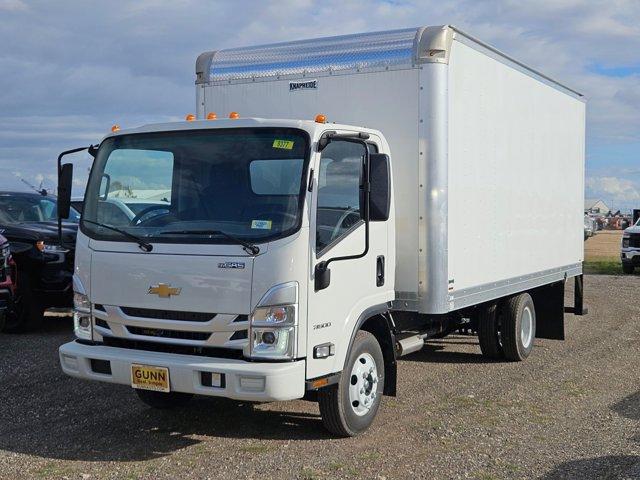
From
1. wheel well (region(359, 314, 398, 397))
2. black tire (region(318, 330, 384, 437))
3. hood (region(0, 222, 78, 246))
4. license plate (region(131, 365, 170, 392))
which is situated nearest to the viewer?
license plate (region(131, 365, 170, 392))

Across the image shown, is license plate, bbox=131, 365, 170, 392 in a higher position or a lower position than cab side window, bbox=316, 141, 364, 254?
lower

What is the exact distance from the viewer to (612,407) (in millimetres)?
7449

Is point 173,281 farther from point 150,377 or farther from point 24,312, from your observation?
point 24,312

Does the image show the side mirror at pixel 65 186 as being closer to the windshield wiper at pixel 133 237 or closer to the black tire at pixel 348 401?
the windshield wiper at pixel 133 237

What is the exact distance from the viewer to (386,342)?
672cm

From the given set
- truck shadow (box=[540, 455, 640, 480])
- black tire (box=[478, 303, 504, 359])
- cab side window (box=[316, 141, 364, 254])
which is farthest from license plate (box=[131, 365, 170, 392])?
black tire (box=[478, 303, 504, 359])

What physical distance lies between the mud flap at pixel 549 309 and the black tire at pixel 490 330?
1.48 m

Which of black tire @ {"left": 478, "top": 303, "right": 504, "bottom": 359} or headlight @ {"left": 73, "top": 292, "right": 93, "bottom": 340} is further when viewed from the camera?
black tire @ {"left": 478, "top": 303, "right": 504, "bottom": 359}

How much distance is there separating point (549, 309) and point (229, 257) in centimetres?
642

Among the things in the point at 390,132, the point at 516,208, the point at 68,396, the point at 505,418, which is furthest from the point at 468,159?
the point at 68,396

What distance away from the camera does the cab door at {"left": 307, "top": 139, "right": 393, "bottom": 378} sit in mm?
5625

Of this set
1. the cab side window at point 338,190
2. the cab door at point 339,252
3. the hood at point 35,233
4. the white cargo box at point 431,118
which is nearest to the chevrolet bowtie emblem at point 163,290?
the cab door at point 339,252

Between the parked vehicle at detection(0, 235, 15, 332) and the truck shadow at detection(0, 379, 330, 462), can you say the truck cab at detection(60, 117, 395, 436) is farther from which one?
the parked vehicle at detection(0, 235, 15, 332)

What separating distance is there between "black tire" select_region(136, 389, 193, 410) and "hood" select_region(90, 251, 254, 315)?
1.44 metres
